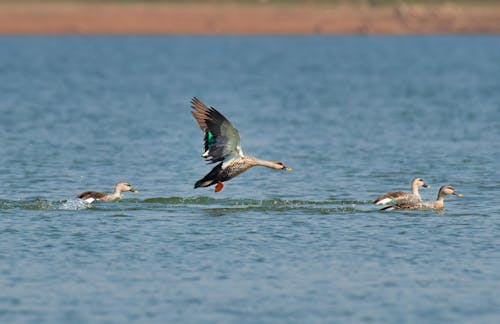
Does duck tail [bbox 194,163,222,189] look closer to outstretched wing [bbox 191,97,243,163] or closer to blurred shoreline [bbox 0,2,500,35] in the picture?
outstretched wing [bbox 191,97,243,163]

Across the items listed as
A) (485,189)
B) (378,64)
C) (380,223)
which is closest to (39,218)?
(380,223)

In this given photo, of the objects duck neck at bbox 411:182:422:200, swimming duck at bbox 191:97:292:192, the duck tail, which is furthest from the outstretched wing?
duck neck at bbox 411:182:422:200

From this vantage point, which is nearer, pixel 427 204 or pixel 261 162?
pixel 427 204

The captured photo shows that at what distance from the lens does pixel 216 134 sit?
21062 mm

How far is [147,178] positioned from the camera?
26.6 metres

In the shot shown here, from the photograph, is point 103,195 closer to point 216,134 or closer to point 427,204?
point 216,134

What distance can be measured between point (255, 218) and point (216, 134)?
1.71 metres

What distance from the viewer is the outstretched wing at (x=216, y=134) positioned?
20.7 m

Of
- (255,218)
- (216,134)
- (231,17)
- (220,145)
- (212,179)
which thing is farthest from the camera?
(231,17)

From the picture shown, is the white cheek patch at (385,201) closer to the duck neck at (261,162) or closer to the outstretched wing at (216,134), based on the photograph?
the duck neck at (261,162)

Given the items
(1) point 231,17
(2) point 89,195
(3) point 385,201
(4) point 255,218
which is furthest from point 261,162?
(1) point 231,17

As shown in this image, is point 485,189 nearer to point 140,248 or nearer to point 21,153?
point 140,248

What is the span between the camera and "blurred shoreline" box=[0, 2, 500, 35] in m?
134

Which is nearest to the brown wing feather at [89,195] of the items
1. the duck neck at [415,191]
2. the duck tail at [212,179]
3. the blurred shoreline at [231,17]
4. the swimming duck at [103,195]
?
the swimming duck at [103,195]
